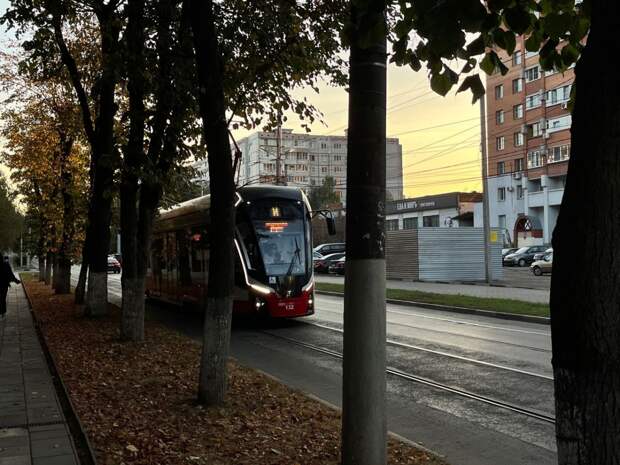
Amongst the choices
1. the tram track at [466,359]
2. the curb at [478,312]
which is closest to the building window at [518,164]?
the curb at [478,312]

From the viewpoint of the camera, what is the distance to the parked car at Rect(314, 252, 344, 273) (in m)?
44.6

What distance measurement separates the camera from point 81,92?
15.3 m

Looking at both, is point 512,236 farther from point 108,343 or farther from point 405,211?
point 108,343

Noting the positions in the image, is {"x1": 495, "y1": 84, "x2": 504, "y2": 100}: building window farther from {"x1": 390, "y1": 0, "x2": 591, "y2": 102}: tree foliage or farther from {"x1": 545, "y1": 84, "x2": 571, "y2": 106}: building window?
{"x1": 390, "y1": 0, "x2": 591, "y2": 102}: tree foliage

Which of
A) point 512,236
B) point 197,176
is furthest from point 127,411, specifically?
point 512,236

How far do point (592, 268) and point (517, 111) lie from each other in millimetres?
66505

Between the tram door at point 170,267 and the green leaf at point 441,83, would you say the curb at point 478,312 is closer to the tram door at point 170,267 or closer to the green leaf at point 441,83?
the tram door at point 170,267

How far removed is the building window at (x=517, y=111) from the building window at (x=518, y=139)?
1715mm

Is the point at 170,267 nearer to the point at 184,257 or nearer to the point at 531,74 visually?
the point at 184,257

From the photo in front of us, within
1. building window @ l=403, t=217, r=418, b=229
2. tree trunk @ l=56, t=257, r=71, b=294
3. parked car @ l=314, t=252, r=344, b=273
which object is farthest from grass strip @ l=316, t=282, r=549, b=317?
building window @ l=403, t=217, r=418, b=229

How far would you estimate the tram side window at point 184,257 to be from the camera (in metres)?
17.6

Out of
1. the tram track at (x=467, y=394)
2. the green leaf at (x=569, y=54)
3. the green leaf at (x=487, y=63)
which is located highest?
the green leaf at (x=569, y=54)

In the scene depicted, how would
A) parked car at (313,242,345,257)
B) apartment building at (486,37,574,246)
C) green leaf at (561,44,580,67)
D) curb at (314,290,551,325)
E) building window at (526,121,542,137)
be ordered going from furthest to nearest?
building window at (526,121,542,137) → apartment building at (486,37,574,246) → parked car at (313,242,345,257) → curb at (314,290,551,325) → green leaf at (561,44,580,67)

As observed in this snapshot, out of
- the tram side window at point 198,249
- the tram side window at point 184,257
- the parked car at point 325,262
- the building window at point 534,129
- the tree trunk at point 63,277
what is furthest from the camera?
the building window at point 534,129
